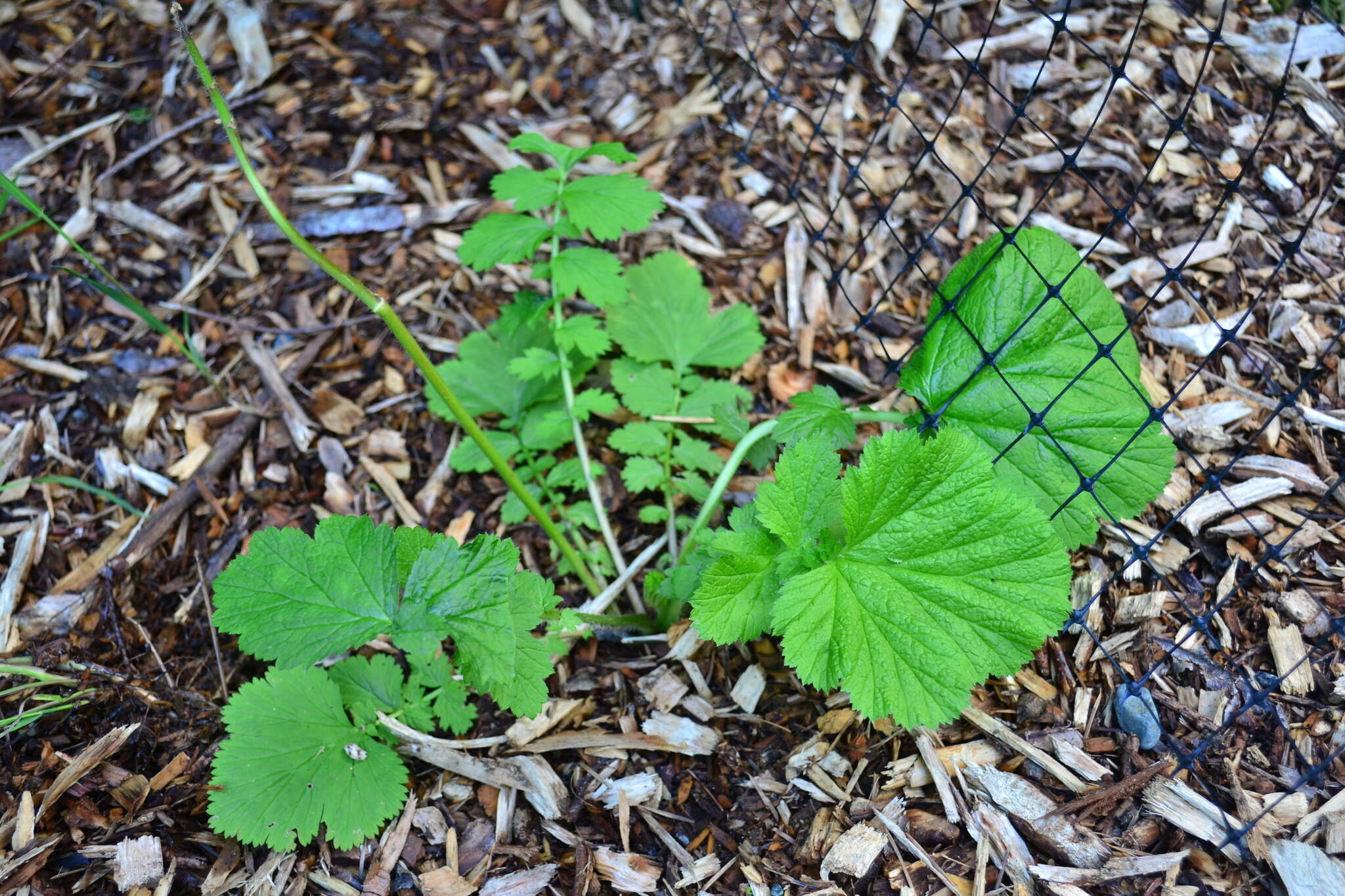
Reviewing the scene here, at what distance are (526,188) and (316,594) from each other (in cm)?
116

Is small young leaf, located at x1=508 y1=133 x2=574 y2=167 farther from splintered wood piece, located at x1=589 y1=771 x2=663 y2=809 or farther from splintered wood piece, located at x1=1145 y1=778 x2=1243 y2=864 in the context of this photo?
splintered wood piece, located at x1=1145 y1=778 x2=1243 y2=864

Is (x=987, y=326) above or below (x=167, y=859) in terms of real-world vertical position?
above

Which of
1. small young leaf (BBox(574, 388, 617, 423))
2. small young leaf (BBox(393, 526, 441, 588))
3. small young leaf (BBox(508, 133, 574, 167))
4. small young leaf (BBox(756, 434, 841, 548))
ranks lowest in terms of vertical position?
small young leaf (BBox(574, 388, 617, 423))

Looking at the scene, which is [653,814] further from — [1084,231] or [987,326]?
[1084,231]

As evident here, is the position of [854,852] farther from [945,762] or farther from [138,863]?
[138,863]

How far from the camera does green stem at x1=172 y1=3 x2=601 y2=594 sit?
1485mm

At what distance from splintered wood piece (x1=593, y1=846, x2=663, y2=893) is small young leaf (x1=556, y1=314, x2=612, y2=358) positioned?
1.18 metres

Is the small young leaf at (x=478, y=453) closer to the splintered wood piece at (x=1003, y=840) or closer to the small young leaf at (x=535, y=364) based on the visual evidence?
the small young leaf at (x=535, y=364)

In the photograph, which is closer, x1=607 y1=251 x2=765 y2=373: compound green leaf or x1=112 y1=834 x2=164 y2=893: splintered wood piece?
x1=112 y1=834 x2=164 y2=893: splintered wood piece

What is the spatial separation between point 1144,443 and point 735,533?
3.01 ft

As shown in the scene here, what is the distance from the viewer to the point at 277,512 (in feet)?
8.56

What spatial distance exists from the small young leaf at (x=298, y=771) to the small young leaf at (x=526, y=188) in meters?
1.24

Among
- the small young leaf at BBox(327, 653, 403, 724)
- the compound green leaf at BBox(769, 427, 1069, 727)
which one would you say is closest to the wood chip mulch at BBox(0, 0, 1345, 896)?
the small young leaf at BBox(327, 653, 403, 724)

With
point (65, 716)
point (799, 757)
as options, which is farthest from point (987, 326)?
point (65, 716)
